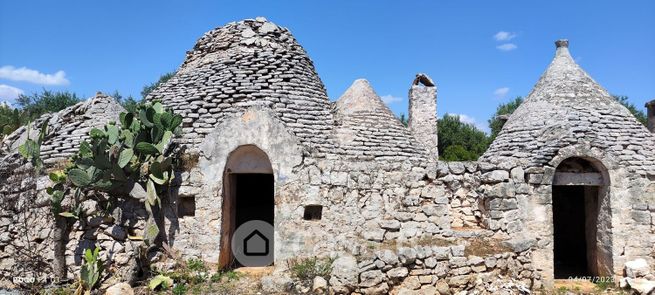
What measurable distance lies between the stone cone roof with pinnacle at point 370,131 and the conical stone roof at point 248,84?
618 millimetres

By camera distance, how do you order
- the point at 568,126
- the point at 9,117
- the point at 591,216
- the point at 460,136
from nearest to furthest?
the point at 568,126 < the point at 591,216 < the point at 9,117 < the point at 460,136

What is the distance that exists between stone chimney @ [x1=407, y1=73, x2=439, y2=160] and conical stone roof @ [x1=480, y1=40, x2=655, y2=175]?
338 centimetres

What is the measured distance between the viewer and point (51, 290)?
585cm

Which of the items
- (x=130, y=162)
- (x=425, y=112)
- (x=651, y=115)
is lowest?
(x=130, y=162)

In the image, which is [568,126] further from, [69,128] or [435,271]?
[69,128]

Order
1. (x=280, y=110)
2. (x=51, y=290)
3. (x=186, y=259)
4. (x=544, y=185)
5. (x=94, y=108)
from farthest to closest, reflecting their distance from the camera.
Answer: (x=94, y=108) → (x=280, y=110) → (x=544, y=185) → (x=186, y=259) → (x=51, y=290)

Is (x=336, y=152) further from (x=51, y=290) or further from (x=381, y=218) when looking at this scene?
(x=51, y=290)

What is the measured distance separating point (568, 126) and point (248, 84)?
584 centimetres

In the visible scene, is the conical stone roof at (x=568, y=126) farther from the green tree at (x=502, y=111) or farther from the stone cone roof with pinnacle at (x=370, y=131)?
the green tree at (x=502, y=111)

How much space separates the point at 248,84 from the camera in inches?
297

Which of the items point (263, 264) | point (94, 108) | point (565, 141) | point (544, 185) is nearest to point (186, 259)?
point (263, 264)

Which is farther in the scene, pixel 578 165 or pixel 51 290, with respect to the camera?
pixel 578 165

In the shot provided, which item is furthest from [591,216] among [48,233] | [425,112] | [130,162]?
[48,233]

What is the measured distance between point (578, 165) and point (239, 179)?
6808 millimetres
